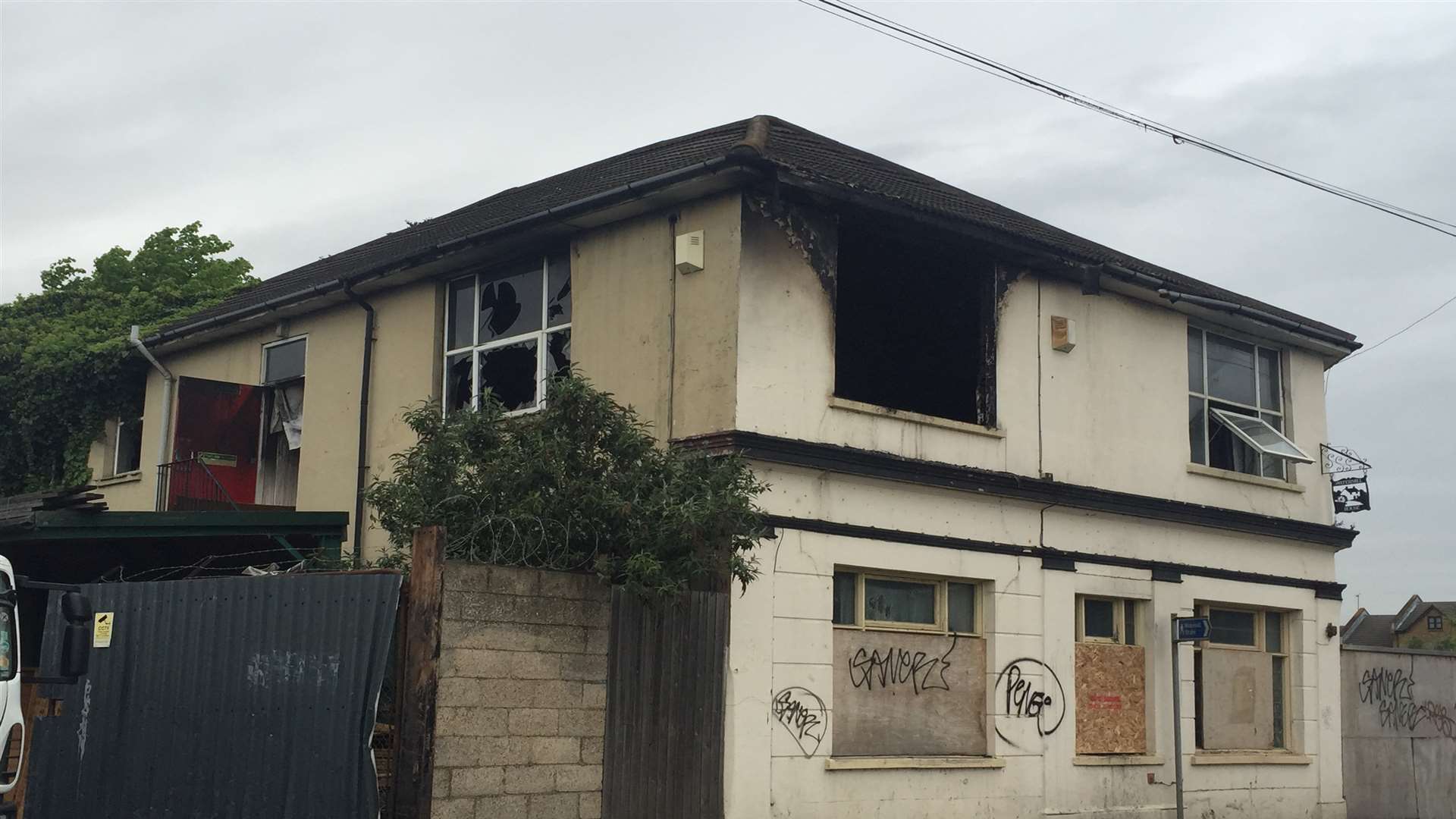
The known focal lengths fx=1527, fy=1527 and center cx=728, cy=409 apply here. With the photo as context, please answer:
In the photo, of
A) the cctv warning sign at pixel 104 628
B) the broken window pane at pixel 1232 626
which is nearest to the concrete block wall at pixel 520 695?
the cctv warning sign at pixel 104 628

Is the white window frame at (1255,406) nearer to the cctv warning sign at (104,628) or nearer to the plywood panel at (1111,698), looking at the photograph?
the plywood panel at (1111,698)

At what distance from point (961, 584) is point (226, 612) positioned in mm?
7543

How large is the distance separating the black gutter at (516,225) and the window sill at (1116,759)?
7.50 m

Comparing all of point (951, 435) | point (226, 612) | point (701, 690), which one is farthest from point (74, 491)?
point (951, 435)

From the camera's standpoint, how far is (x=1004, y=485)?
16.0 meters

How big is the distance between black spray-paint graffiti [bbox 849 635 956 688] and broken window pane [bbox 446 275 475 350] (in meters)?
5.79

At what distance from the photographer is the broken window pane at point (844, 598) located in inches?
577

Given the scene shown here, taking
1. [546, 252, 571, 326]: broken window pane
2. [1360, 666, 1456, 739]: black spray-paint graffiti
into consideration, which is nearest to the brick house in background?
[1360, 666, 1456, 739]: black spray-paint graffiti

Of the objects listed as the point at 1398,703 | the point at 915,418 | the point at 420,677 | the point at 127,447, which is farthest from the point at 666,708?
the point at 127,447

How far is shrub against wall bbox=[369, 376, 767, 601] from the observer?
11992 mm

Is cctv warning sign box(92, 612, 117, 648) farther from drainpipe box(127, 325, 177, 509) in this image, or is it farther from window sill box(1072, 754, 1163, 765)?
window sill box(1072, 754, 1163, 765)

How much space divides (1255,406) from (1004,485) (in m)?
5.71

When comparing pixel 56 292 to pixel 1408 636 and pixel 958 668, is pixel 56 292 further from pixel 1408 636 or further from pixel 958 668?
pixel 1408 636

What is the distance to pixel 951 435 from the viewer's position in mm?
15672
